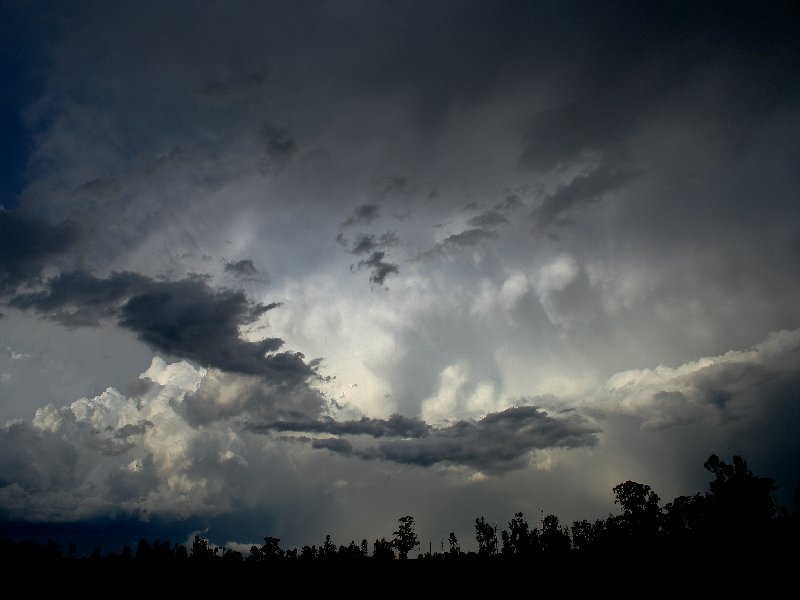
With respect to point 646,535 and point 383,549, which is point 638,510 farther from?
point 383,549

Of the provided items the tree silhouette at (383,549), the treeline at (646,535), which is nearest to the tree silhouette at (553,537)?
the treeline at (646,535)

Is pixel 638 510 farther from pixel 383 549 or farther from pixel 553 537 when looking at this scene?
pixel 383 549

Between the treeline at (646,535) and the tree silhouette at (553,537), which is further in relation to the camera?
the tree silhouette at (553,537)

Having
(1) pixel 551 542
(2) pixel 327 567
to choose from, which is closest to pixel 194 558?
(2) pixel 327 567

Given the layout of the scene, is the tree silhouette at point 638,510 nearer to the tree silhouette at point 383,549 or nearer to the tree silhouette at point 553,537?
the tree silhouette at point 553,537

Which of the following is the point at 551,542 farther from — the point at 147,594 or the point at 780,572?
the point at 147,594

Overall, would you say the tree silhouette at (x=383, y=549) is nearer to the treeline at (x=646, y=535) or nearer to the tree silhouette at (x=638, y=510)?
the treeline at (x=646, y=535)

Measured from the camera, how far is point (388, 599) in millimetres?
92250

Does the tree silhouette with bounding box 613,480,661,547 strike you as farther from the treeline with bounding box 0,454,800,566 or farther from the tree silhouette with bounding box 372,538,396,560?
the tree silhouette with bounding box 372,538,396,560

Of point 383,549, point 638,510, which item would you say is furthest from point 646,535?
point 383,549

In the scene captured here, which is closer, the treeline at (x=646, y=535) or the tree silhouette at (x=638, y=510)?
the treeline at (x=646, y=535)

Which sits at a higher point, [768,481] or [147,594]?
[768,481]

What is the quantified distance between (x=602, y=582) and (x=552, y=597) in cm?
1090

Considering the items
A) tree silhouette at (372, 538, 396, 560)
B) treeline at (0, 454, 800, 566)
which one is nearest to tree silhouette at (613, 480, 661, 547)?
treeline at (0, 454, 800, 566)
